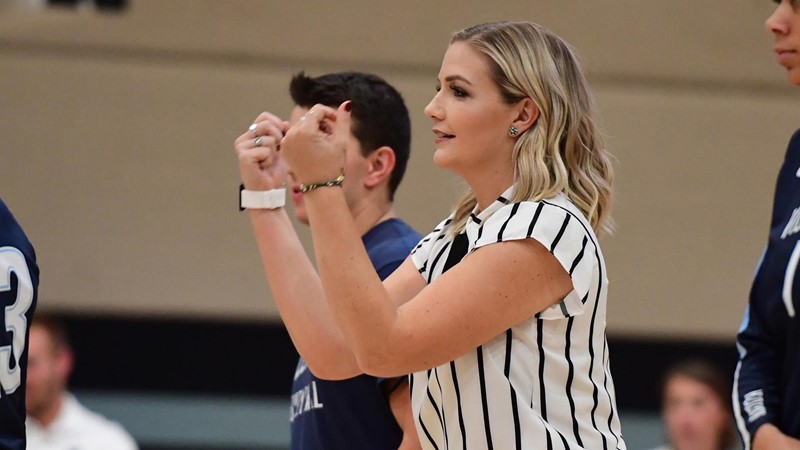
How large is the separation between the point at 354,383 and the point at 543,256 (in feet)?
2.38

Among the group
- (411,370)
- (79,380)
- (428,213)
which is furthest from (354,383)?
(79,380)

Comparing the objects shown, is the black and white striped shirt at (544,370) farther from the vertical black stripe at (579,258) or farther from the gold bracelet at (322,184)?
the gold bracelet at (322,184)

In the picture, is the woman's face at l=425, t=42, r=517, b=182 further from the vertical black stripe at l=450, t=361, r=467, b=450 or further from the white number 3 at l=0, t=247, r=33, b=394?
the white number 3 at l=0, t=247, r=33, b=394

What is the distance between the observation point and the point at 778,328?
6.68 ft

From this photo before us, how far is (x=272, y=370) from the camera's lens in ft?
18.1

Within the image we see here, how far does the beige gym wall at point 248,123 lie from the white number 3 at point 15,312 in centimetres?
331

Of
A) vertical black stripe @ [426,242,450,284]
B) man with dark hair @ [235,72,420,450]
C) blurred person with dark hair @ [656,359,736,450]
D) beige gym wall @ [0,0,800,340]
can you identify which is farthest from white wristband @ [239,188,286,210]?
beige gym wall @ [0,0,800,340]

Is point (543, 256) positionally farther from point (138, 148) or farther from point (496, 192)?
point (138, 148)

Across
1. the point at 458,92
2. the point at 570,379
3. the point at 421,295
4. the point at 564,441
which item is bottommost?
the point at 564,441

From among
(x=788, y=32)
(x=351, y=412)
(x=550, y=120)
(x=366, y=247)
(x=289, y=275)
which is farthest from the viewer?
(x=366, y=247)

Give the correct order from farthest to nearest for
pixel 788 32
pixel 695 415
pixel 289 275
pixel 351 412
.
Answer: pixel 695 415 → pixel 351 412 → pixel 289 275 → pixel 788 32

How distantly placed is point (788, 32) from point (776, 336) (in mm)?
580

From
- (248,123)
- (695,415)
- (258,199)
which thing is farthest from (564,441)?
(248,123)

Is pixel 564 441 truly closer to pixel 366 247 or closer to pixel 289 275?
pixel 289 275
